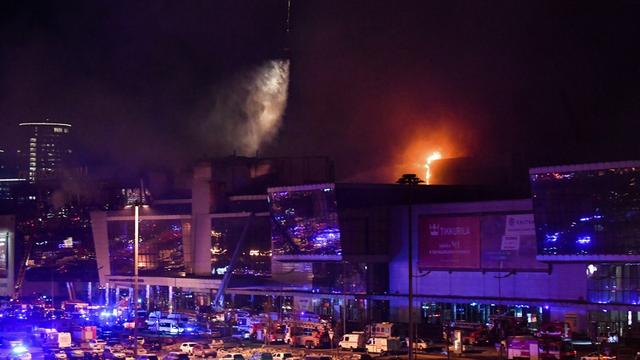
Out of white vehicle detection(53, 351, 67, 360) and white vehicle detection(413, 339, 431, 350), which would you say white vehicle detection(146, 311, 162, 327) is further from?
white vehicle detection(413, 339, 431, 350)

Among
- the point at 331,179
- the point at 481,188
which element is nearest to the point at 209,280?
the point at 331,179

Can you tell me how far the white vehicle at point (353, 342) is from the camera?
2178 inches

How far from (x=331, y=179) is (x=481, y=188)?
16784 mm

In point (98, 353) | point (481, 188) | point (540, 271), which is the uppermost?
point (481, 188)

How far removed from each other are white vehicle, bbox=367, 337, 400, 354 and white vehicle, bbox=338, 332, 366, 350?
1.44 metres

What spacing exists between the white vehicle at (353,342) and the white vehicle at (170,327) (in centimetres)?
1513

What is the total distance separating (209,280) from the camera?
269 ft

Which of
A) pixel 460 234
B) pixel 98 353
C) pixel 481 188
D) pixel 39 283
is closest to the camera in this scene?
pixel 98 353

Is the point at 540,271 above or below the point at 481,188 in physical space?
below

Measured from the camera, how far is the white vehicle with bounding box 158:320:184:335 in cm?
6612

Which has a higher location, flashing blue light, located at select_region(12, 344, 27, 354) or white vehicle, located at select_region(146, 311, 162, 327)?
white vehicle, located at select_region(146, 311, 162, 327)

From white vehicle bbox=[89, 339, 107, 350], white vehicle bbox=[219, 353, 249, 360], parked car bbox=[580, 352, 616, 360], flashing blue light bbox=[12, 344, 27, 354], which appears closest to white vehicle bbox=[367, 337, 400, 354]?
white vehicle bbox=[219, 353, 249, 360]

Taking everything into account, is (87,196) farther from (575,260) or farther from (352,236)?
(575,260)

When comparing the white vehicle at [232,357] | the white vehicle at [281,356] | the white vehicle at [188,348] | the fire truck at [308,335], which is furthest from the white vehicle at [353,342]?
the white vehicle at [188,348]
